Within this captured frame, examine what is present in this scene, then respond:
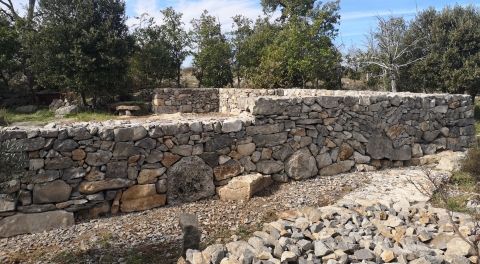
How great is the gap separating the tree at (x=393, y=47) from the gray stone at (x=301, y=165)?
13050 mm

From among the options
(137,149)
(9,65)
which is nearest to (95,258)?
(137,149)

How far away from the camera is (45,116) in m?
17.0

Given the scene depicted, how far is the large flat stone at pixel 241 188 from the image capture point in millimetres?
6727

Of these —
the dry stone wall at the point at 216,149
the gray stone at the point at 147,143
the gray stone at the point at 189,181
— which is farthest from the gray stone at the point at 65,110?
the gray stone at the point at 189,181

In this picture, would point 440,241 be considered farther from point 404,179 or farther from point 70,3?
point 70,3

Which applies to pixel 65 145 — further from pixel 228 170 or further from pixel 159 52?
pixel 159 52

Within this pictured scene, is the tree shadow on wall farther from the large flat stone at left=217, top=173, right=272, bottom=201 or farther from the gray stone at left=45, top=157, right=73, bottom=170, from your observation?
the large flat stone at left=217, top=173, right=272, bottom=201

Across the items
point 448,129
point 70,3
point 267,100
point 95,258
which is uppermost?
point 70,3

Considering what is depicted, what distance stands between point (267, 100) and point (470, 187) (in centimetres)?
409

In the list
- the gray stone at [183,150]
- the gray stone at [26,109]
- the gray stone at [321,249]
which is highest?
the gray stone at [26,109]

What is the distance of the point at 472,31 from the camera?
18734mm

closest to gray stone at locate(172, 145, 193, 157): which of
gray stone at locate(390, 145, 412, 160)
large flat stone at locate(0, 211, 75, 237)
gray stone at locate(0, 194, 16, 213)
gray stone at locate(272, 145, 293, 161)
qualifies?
gray stone at locate(272, 145, 293, 161)

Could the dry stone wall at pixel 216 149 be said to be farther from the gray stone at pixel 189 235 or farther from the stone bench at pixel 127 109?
the stone bench at pixel 127 109

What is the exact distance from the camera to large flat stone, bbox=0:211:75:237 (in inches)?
220
